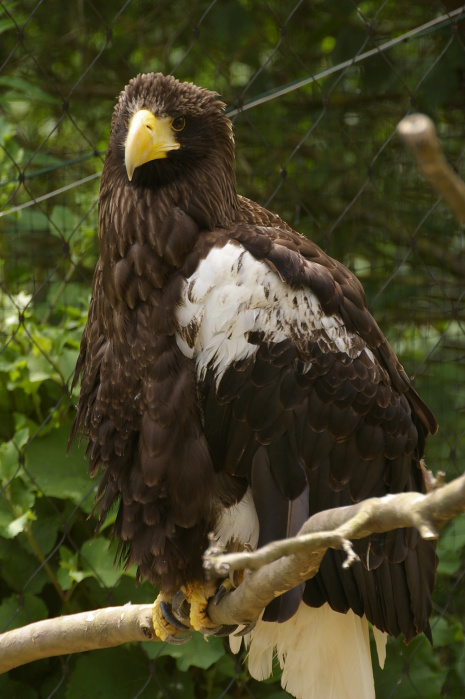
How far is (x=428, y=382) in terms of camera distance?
2.79 meters

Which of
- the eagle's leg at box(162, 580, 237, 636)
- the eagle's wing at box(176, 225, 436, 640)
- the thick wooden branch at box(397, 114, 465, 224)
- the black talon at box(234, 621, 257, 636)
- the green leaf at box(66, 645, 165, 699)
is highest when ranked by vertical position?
the thick wooden branch at box(397, 114, 465, 224)

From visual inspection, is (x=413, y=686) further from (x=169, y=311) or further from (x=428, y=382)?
(x=169, y=311)

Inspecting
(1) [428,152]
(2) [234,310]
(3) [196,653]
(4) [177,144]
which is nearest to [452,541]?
(3) [196,653]

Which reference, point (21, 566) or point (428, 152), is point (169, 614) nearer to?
point (21, 566)

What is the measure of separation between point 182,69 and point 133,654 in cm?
186

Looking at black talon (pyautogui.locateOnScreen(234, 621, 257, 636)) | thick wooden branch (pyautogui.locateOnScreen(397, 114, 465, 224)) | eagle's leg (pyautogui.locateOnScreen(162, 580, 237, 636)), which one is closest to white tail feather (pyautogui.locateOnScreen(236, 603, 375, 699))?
black talon (pyautogui.locateOnScreen(234, 621, 257, 636))

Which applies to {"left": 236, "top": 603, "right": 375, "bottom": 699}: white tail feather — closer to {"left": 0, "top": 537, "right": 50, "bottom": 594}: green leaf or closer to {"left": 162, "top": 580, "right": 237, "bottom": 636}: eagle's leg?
{"left": 162, "top": 580, "right": 237, "bottom": 636}: eagle's leg

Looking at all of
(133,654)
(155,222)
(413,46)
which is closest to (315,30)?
(413,46)

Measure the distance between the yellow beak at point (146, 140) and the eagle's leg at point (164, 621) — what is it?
801mm

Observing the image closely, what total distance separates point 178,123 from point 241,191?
1.40 meters

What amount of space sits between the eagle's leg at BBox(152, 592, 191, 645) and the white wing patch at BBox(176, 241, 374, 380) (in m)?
0.49

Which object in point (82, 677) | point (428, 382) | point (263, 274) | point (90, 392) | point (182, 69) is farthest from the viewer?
point (182, 69)

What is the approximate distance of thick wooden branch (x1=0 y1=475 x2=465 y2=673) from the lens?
2.43ft

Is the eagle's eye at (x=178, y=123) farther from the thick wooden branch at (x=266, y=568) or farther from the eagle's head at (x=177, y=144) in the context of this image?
the thick wooden branch at (x=266, y=568)
